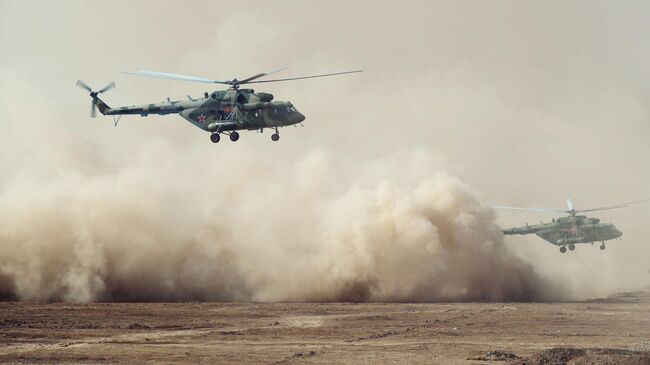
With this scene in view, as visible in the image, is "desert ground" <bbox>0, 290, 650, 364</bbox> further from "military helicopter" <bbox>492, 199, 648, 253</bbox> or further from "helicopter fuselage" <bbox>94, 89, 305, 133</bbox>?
"military helicopter" <bbox>492, 199, 648, 253</bbox>

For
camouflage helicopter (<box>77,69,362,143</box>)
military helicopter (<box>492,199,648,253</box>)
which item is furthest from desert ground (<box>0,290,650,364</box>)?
military helicopter (<box>492,199,648,253</box>)

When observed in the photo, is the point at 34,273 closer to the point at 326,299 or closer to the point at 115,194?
the point at 115,194

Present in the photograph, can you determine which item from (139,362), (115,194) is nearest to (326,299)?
(115,194)

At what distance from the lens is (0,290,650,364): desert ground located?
26484 millimetres

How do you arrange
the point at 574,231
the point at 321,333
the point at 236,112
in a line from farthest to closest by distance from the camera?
the point at 574,231
the point at 236,112
the point at 321,333

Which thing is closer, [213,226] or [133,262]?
[133,262]

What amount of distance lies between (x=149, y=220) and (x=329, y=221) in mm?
11585

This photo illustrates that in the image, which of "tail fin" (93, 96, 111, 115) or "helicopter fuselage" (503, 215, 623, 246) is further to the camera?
"helicopter fuselage" (503, 215, 623, 246)

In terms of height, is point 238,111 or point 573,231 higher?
point 238,111

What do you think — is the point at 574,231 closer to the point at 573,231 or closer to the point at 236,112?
the point at 573,231

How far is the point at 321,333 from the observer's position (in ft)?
110

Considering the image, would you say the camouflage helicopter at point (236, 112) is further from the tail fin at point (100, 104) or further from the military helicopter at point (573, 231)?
the military helicopter at point (573, 231)

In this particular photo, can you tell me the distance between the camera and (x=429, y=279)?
52688 mm

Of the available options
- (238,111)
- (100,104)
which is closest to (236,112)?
(238,111)
